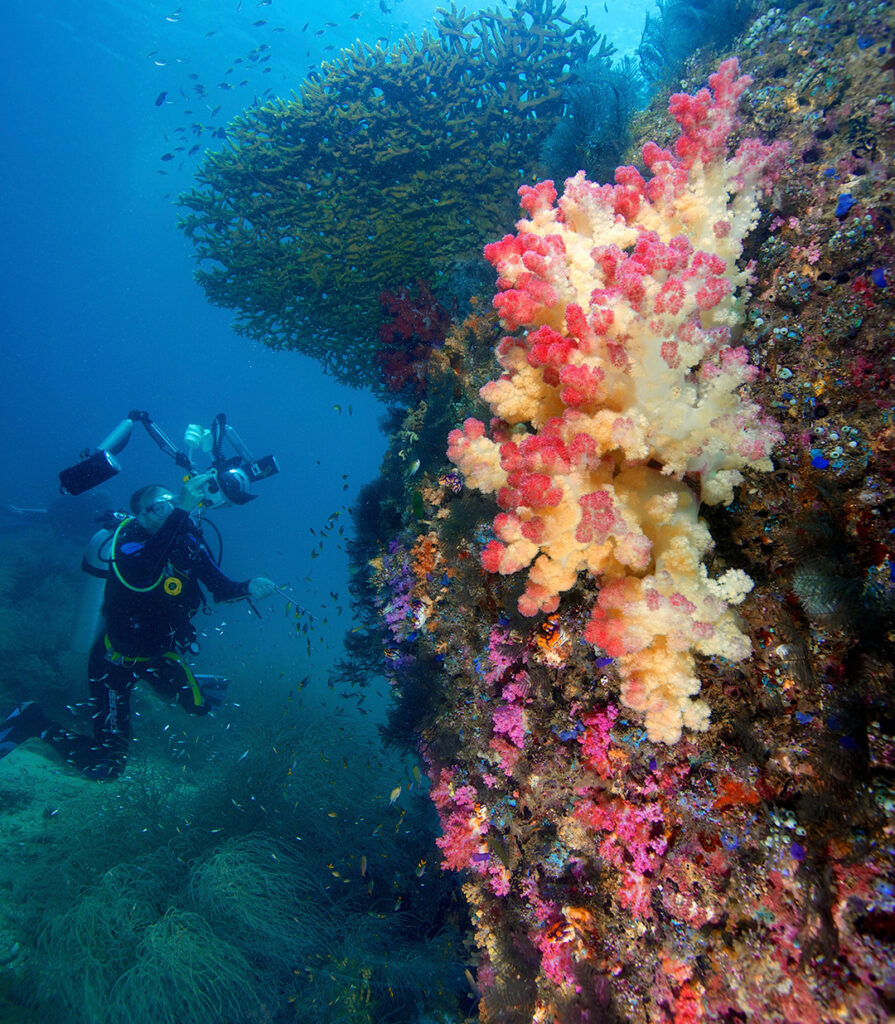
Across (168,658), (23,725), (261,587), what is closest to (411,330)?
(261,587)

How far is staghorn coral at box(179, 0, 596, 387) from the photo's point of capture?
255 inches

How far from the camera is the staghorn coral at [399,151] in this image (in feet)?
21.3

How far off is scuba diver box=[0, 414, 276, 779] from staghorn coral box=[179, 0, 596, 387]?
399cm

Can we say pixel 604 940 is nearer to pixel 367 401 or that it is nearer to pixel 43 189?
pixel 43 189

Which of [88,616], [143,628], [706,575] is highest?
[88,616]

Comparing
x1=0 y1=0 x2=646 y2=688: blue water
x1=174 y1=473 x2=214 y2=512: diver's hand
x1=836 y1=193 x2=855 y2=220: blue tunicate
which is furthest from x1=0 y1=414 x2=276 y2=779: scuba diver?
x1=836 y1=193 x2=855 y2=220: blue tunicate

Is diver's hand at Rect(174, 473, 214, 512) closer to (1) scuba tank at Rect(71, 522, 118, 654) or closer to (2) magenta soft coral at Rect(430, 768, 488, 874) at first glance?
(1) scuba tank at Rect(71, 522, 118, 654)

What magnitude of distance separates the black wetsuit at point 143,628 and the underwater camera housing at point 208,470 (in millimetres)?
810

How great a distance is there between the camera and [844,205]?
6.42 ft

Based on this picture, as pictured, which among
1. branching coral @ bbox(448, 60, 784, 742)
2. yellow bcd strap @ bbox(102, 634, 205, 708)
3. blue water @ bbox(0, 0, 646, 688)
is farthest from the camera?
blue water @ bbox(0, 0, 646, 688)

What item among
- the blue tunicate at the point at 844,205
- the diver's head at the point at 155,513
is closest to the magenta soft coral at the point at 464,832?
the blue tunicate at the point at 844,205

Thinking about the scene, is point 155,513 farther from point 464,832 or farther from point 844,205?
point 844,205

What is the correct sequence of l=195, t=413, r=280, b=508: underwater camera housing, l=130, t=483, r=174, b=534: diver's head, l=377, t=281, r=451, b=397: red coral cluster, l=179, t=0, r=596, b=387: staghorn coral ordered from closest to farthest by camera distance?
l=179, t=0, r=596, b=387: staghorn coral → l=377, t=281, r=451, b=397: red coral cluster → l=130, t=483, r=174, b=534: diver's head → l=195, t=413, r=280, b=508: underwater camera housing

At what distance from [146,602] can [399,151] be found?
793 centimetres
